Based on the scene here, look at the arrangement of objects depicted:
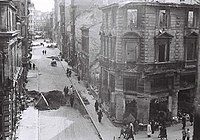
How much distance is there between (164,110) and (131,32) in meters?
8.34

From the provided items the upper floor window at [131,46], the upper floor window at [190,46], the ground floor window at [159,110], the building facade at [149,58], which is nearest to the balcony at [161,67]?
the building facade at [149,58]

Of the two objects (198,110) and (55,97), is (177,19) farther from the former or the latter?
(55,97)

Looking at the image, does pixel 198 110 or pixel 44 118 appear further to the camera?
pixel 44 118

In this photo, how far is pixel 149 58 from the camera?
29.4 metres

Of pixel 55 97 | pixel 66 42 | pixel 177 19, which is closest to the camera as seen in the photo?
pixel 177 19

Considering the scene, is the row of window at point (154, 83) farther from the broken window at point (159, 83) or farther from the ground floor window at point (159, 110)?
the ground floor window at point (159, 110)

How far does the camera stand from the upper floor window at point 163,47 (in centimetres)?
2977

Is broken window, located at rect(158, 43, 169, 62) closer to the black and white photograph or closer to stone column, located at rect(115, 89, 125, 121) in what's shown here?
the black and white photograph

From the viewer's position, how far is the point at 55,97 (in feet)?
130

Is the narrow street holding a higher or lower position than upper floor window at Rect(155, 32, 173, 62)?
lower

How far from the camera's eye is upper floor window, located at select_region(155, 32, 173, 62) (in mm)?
29766

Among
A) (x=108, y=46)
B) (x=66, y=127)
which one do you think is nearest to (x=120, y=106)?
(x=66, y=127)

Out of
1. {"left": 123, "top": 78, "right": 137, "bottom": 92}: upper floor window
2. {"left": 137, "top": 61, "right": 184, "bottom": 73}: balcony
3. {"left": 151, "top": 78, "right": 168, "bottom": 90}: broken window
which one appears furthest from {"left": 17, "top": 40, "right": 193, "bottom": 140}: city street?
{"left": 137, "top": 61, "right": 184, "bottom": 73}: balcony

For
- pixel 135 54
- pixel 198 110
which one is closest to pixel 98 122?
pixel 135 54
